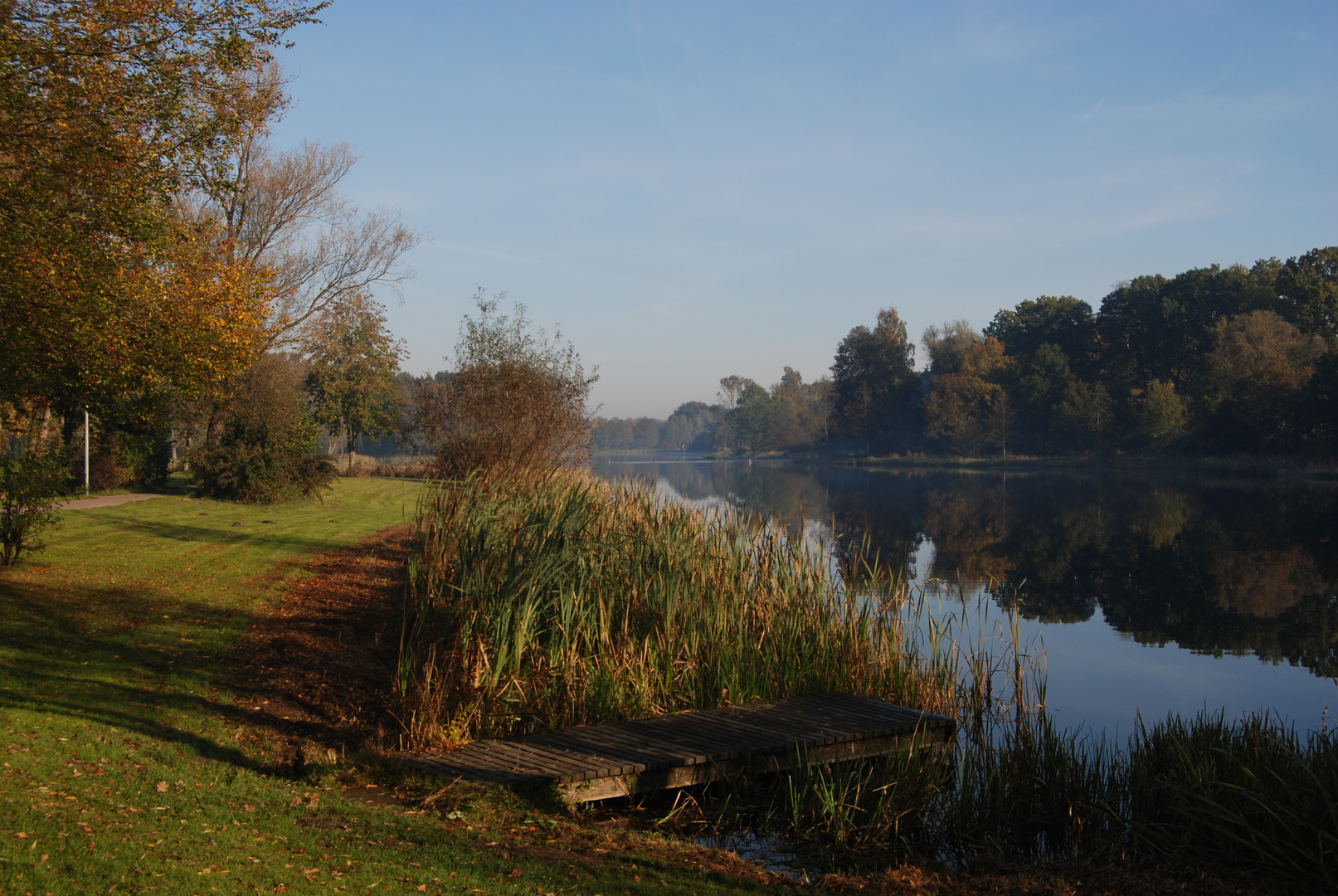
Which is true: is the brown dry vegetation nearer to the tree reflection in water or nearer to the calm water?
the calm water

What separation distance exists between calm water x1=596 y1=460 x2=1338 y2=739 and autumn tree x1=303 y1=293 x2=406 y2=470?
15171 millimetres

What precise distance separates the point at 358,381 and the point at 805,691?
103 feet

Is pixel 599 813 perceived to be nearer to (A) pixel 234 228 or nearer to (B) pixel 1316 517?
(A) pixel 234 228

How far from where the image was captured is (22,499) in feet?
36.9

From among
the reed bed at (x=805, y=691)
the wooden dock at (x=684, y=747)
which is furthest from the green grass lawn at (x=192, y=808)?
the reed bed at (x=805, y=691)

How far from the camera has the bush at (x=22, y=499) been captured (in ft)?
36.6

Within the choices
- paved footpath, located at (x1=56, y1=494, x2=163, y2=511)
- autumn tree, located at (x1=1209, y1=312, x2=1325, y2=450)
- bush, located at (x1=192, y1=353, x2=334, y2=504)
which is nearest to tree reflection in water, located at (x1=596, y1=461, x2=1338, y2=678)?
autumn tree, located at (x1=1209, y1=312, x2=1325, y2=450)

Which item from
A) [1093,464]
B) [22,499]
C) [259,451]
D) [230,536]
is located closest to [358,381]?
[259,451]

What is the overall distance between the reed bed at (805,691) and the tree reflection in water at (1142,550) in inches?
73.4

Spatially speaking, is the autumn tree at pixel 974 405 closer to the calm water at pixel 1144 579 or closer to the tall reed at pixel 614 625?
the calm water at pixel 1144 579

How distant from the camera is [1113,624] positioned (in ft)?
50.2

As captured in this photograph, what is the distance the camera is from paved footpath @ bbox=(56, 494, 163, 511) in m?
18.7

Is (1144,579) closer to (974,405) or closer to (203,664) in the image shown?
(203,664)

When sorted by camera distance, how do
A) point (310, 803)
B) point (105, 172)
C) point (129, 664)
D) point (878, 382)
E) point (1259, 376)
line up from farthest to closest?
point (878, 382) → point (1259, 376) → point (105, 172) → point (129, 664) → point (310, 803)
